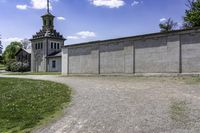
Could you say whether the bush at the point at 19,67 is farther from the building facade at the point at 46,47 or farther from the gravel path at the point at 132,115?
the gravel path at the point at 132,115

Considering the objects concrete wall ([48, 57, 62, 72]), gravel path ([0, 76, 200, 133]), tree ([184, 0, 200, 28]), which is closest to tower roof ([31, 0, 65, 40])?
concrete wall ([48, 57, 62, 72])

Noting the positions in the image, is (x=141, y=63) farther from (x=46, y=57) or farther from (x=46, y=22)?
(x=46, y=22)

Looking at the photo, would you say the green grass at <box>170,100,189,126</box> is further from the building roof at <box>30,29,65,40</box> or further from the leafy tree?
the leafy tree

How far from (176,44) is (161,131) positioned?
606 inches

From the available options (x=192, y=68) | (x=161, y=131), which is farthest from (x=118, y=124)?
(x=192, y=68)

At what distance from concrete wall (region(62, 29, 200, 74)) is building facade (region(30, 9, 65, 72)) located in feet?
Answer: 94.4

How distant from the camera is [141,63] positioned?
24203 millimetres

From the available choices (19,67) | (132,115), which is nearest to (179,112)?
(132,115)

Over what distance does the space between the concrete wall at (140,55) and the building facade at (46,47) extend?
28.8m

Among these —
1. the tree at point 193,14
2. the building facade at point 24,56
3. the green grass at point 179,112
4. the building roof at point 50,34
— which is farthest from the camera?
the building facade at point 24,56

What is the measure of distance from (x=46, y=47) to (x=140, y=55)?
39.8 m

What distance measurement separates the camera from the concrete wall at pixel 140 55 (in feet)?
69.1

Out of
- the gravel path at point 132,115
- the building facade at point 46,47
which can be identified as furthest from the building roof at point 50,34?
the gravel path at point 132,115

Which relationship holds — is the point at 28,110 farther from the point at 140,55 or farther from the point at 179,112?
the point at 140,55
